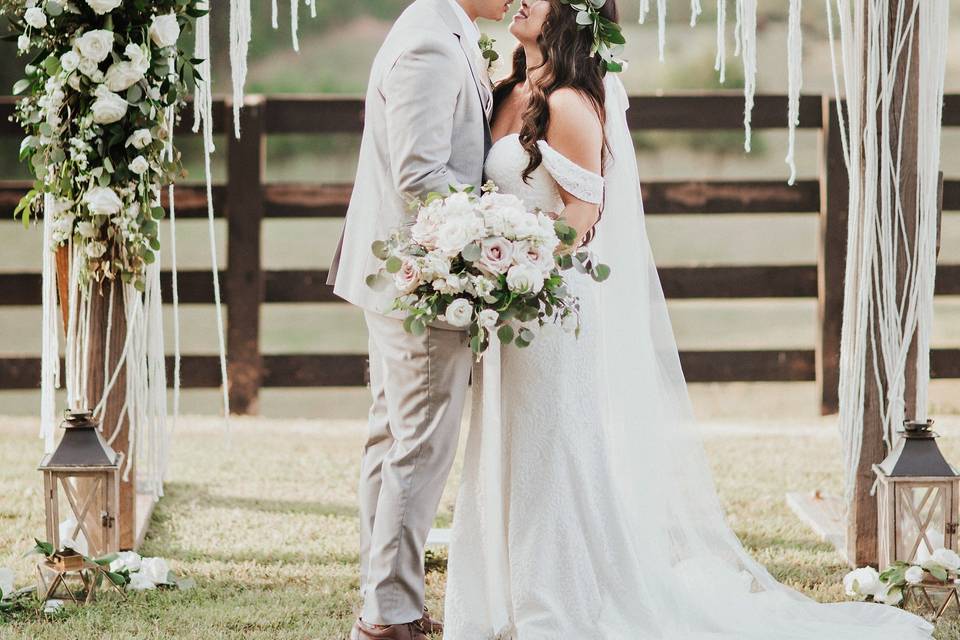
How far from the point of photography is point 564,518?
2650 millimetres

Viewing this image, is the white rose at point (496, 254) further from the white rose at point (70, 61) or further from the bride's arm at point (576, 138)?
the white rose at point (70, 61)

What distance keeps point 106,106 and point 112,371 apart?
0.74 meters

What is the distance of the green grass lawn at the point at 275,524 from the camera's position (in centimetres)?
288

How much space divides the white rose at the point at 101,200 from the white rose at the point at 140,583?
3.05 ft

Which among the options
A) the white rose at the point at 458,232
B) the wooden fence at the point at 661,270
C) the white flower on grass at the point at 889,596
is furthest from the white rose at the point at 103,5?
the wooden fence at the point at 661,270

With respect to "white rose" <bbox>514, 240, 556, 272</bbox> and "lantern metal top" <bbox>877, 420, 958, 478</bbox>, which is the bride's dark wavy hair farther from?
"lantern metal top" <bbox>877, 420, 958, 478</bbox>

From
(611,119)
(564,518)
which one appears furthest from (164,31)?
(564,518)

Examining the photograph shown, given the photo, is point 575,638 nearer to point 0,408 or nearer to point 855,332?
point 855,332

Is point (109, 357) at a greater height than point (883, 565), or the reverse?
point (109, 357)

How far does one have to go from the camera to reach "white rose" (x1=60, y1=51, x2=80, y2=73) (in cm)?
304

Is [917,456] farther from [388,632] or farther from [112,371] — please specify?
[112,371]

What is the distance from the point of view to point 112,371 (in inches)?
133

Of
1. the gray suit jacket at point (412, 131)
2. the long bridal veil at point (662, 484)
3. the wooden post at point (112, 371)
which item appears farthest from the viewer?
the wooden post at point (112, 371)

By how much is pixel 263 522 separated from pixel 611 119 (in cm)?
186
